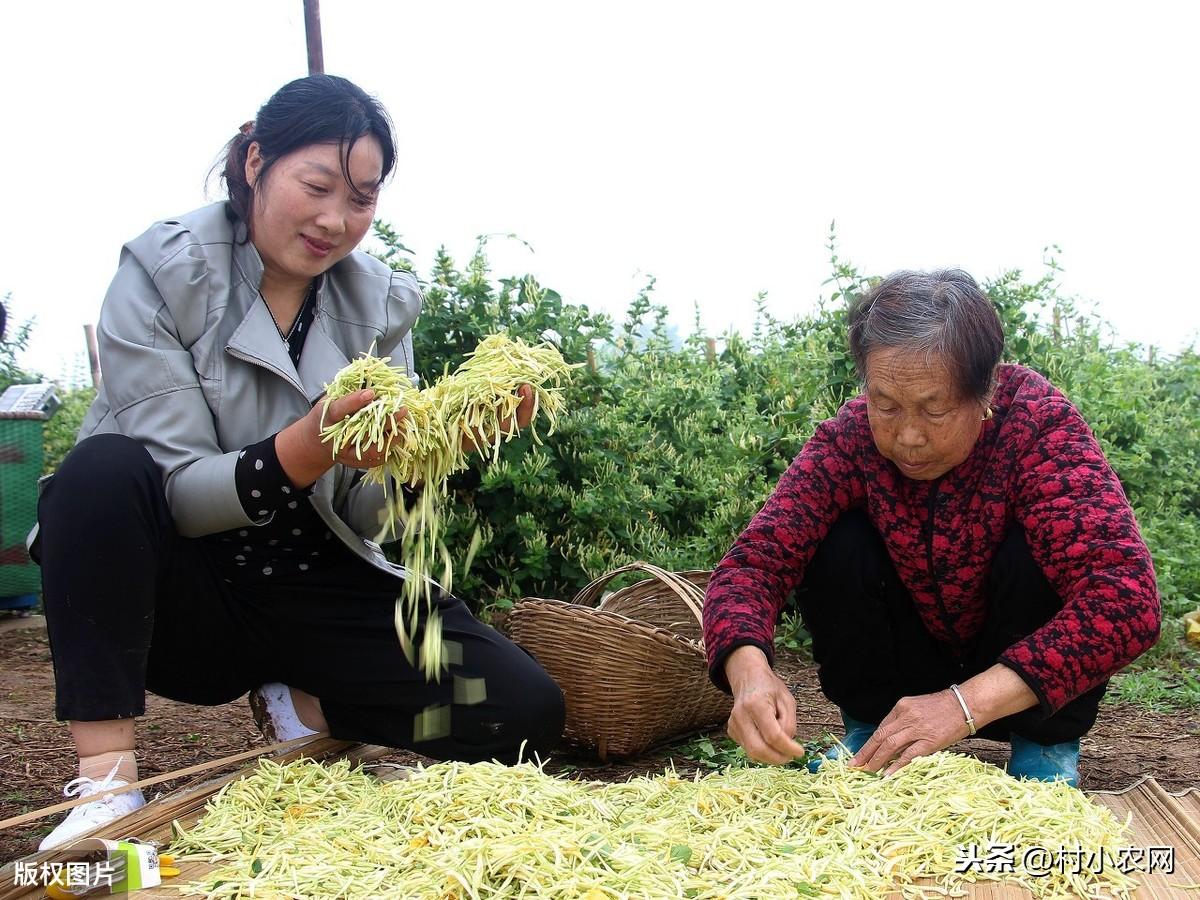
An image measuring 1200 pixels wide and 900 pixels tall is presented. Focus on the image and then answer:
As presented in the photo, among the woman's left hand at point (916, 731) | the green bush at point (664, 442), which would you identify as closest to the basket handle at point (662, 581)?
the green bush at point (664, 442)

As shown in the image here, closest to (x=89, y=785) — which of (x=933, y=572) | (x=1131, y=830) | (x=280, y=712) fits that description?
(x=280, y=712)

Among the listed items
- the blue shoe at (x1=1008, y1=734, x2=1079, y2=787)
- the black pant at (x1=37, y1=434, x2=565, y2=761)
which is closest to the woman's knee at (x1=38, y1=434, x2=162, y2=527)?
the black pant at (x1=37, y1=434, x2=565, y2=761)

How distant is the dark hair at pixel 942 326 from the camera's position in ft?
7.97

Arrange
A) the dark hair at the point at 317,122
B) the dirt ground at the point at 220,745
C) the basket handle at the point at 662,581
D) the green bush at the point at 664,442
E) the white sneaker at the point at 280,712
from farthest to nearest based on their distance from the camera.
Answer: the green bush at the point at 664,442
the basket handle at the point at 662,581
the dirt ground at the point at 220,745
the white sneaker at the point at 280,712
the dark hair at the point at 317,122

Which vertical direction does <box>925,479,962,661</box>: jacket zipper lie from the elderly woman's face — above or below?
below

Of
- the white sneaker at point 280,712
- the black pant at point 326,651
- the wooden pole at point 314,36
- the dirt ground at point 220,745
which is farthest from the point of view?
the wooden pole at point 314,36

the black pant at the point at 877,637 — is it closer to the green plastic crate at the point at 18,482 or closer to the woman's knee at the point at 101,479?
the woman's knee at the point at 101,479

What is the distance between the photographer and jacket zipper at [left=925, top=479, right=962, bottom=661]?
265cm

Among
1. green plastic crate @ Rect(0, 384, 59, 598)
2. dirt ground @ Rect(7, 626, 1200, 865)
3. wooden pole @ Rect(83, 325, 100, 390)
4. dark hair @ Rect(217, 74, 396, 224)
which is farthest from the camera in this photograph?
wooden pole @ Rect(83, 325, 100, 390)

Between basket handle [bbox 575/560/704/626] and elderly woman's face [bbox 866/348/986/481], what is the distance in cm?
88

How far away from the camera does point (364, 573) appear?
2963 millimetres

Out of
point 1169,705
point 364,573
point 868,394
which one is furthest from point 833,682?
point 1169,705

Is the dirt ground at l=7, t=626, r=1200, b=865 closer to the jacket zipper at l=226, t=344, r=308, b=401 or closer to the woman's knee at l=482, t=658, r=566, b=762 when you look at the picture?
the woman's knee at l=482, t=658, r=566, b=762

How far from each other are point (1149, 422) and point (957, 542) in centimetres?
390
